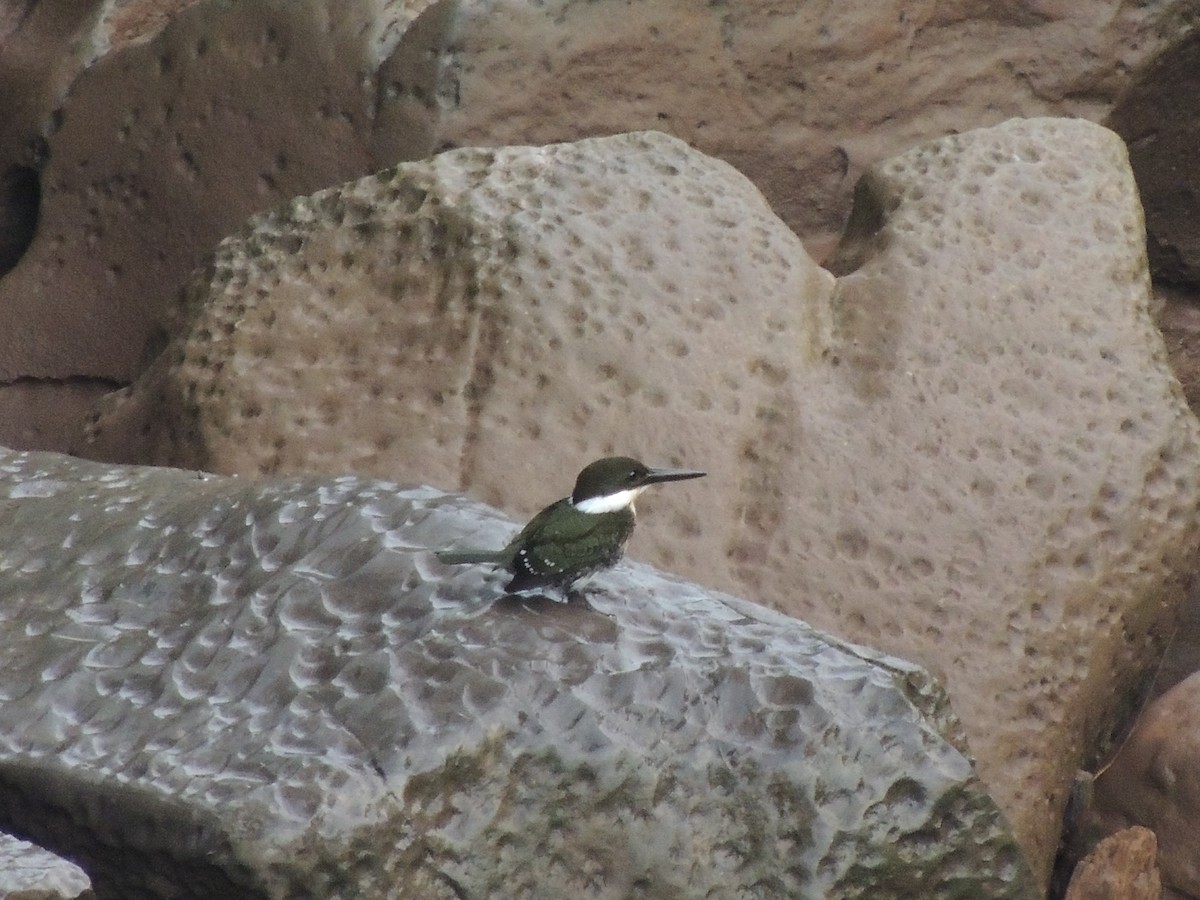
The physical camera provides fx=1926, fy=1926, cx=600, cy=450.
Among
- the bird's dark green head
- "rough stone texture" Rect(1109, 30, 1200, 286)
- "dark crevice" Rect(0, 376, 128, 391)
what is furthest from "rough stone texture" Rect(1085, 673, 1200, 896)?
"dark crevice" Rect(0, 376, 128, 391)

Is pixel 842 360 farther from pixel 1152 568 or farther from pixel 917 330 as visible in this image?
pixel 1152 568

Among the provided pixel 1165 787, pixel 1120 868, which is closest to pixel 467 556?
pixel 1120 868

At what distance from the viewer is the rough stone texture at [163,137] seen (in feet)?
19.5

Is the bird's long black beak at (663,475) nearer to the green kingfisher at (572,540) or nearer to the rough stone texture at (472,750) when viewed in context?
the green kingfisher at (572,540)

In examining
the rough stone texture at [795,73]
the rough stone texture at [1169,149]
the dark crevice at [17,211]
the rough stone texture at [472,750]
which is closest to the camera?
the rough stone texture at [472,750]

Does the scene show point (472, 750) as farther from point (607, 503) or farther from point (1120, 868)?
point (1120, 868)

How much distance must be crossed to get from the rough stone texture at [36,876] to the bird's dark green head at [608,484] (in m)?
1.16

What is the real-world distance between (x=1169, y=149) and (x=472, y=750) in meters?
4.50

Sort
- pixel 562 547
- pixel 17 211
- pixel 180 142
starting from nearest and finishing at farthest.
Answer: pixel 562 547 → pixel 180 142 → pixel 17 211

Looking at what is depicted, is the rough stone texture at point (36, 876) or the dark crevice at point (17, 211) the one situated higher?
the rough stone texture at point (36, 876)

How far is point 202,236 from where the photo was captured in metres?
6.30

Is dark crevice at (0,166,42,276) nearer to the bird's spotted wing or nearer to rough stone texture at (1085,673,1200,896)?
the bird's spotted wing

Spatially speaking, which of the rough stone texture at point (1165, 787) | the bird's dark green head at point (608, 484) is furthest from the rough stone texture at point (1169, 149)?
the bird's dark green head at point (608, 484)

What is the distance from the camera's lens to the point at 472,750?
3.14 meters
